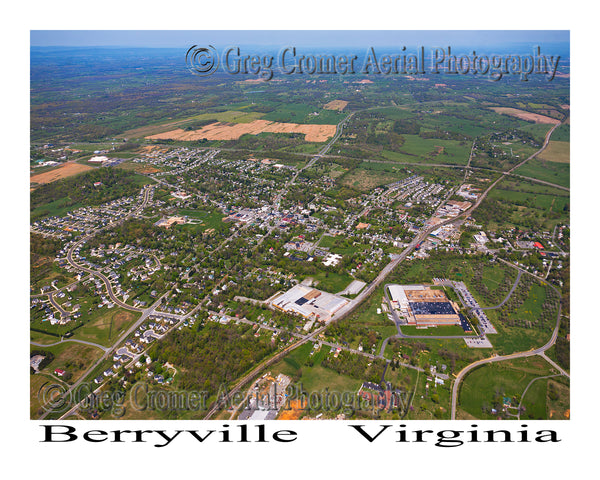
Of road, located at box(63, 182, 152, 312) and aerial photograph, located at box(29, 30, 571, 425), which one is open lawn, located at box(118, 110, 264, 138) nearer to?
aerial photograph, located at box(29, 30, 571, 425)

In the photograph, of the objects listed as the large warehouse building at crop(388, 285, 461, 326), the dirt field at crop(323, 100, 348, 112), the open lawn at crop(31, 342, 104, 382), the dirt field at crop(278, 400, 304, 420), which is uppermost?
the dirt field at crop(323, 100, 348, 112)

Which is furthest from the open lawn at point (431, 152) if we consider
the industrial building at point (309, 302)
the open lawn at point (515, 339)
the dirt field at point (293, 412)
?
the dirt field at point (293, 412)

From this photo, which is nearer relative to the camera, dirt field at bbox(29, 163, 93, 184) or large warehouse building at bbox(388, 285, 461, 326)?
large warehouse building at bbox(388, 285, 461, 326)

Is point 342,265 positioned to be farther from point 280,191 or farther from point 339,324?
point 280,191

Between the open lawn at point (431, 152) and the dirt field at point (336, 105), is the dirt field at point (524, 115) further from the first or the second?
the dirt field at point (336, 105)

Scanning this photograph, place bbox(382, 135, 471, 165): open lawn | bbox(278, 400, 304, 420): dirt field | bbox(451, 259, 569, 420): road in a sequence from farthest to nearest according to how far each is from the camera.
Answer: bbox(382, 135, 471, 165): open lawn
bbox(451, 259, 569, 420): road
bbox(278, 400, 304, 420): dirt field

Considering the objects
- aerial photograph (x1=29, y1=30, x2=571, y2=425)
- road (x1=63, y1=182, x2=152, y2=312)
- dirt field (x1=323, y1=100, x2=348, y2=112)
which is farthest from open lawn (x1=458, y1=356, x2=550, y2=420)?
dirt field (x1=323, y1=100, x2=348, y2=112)

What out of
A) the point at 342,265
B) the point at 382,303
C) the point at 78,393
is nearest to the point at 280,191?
the point at 342,265
